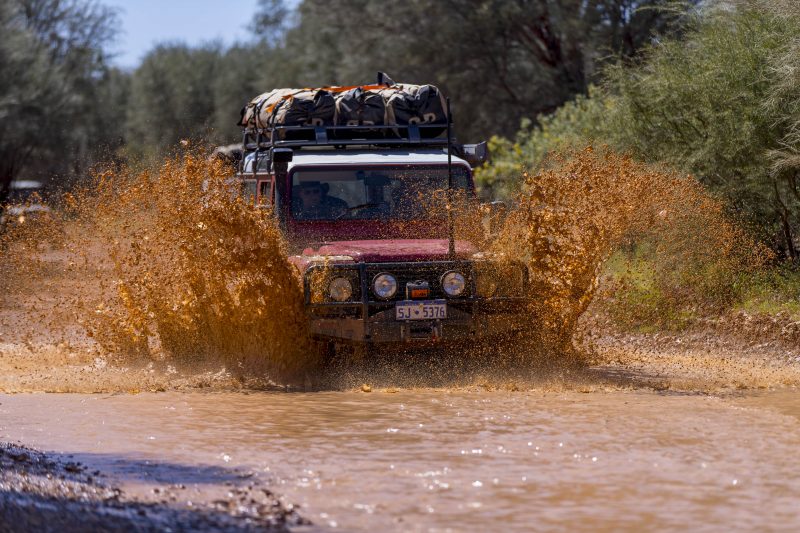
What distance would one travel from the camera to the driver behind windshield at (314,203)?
11.0 meters

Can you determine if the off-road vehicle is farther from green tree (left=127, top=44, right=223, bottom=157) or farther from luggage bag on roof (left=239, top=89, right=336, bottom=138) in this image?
green tree (left=127, top=44, right=223, bottom=157)

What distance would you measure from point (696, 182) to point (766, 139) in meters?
0.96

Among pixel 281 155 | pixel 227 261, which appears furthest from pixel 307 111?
pixel 227 261

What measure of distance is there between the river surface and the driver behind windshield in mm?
1667

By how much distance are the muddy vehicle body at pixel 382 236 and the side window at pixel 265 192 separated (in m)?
0.01

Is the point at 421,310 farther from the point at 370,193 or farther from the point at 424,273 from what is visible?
the point at 370,193

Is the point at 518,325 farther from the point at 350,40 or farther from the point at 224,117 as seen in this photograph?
the point at 224,117

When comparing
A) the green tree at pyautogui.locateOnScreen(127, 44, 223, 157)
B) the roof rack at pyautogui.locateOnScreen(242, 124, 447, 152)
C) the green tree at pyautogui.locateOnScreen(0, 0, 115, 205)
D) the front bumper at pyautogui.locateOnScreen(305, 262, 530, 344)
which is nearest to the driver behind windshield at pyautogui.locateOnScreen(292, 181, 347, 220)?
the roof rack at pyautogui.locateOnScreen(242, 124, 447, 152)

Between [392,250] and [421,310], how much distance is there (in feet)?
1.98

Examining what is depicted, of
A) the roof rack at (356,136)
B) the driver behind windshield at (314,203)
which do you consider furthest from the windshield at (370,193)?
the roof rack at (356,136)

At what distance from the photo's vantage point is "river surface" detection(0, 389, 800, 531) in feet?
20.3

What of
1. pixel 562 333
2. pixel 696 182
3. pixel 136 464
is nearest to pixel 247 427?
pixel 136 464

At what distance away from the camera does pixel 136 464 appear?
7348 mm

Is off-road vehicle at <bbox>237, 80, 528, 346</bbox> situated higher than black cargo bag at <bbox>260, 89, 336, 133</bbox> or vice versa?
black cargo bag at <bbox>260, 89, 336, 133</bbox>
